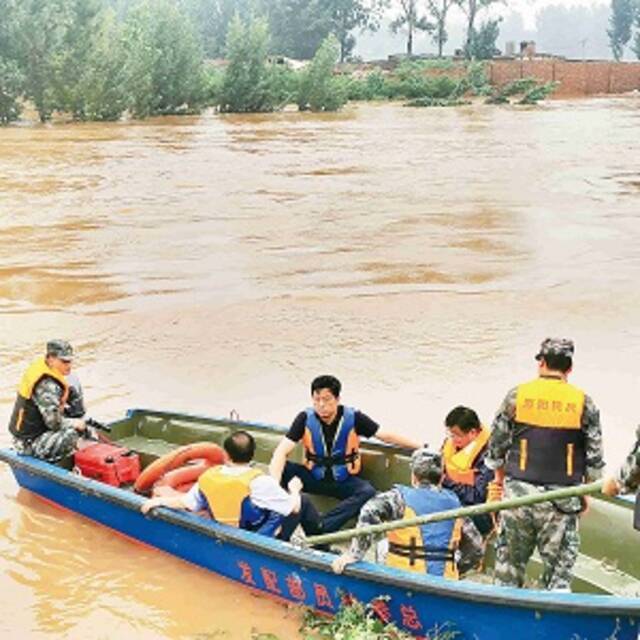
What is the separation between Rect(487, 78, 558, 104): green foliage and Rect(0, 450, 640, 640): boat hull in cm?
5401

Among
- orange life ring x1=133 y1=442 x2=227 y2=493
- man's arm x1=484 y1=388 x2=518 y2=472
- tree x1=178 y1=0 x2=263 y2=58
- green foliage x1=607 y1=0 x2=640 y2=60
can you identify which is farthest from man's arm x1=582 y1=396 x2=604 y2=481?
green foliage x1=607 y1=0 x2=640 y2=60

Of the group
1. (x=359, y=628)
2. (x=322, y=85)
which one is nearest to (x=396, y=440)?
(x=359, y=628)

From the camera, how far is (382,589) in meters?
5.16

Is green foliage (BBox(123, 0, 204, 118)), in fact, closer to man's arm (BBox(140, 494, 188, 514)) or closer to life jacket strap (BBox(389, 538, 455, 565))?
man's arm (BBox(140, 494, 188, 514))

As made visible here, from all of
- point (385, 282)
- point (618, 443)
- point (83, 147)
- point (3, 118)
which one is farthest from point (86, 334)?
point (3, 118)

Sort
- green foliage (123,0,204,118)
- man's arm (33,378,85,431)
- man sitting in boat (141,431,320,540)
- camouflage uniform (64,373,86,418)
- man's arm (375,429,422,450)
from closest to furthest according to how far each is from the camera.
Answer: man sitting in boat (141,431,320,540) → man's arm (375,429,422,450) → man's arm (33,378,85,431) → camouflage uniform (64,373,86,418) → green foliage (123,0,204,118)

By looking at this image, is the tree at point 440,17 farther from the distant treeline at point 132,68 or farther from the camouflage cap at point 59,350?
the camouflage cap at point 59,350

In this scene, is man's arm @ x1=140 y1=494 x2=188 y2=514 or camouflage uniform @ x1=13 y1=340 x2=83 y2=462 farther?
camouflage uniform @ x1=13 y1=340 x2=83 y2=462

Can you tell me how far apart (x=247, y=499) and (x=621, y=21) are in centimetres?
8881

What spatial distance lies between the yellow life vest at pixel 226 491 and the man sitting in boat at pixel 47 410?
5.24 ft

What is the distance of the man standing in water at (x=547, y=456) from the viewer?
4852 mm

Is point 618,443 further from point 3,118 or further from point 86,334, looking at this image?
point 3,118

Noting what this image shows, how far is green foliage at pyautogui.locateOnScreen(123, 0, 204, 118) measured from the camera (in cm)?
4647

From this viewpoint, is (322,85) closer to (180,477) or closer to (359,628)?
(180,477)
